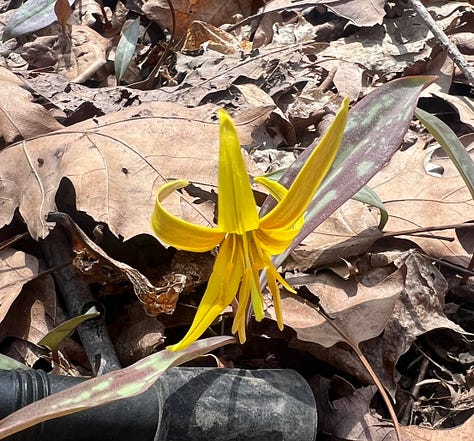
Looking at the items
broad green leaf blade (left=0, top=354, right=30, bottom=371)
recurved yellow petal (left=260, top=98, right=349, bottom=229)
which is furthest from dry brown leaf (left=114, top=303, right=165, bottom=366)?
recurved yellow petal (left=260, top=98, right=349, bottom=229)

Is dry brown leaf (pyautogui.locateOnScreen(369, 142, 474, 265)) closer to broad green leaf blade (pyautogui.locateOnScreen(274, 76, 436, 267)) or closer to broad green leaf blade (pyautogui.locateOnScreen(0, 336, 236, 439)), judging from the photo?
broad green leaf blade (pyautogui.locateOnScreen(274, 76, 436, 267))

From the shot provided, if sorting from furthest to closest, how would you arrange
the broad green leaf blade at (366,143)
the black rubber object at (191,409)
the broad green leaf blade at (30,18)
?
the broad green leaf blade at (30,18) → the broad green leaf blade at (366,143) → the black rubber object at (191,409)

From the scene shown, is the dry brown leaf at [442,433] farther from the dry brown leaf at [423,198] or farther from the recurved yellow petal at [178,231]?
the recurved yellow petal at [178,231]

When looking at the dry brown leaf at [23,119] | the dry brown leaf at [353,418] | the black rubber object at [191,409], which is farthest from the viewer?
the dry brown leaf at [23,119]

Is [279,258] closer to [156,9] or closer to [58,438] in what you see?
[58,438]

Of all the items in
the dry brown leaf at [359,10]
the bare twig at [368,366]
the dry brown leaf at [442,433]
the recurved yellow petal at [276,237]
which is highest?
the recurved yellow petal at [276,237]

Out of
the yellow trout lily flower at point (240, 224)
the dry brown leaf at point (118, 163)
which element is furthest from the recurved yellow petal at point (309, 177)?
the dry brown leaf at point (118, 163)

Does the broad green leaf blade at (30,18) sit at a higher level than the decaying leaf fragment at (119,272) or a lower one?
higher
